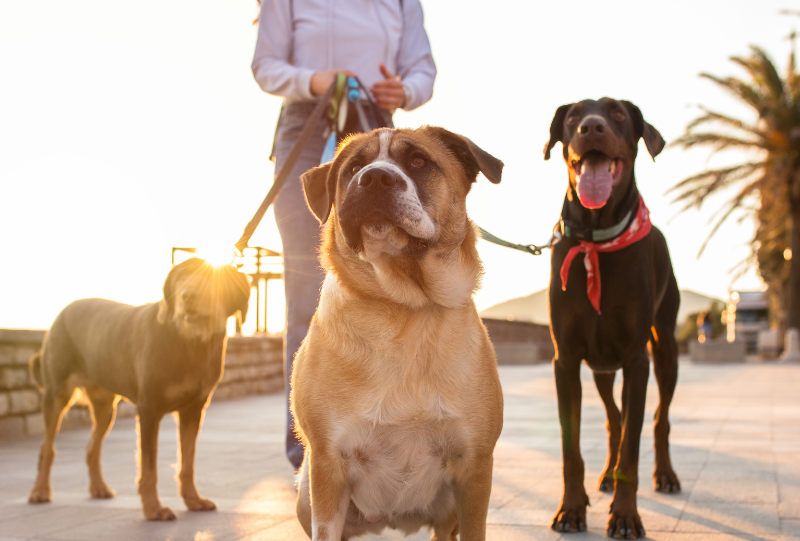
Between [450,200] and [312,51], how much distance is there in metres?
1.90

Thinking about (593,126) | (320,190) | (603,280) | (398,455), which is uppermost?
(593,126)

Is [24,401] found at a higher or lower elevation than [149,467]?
lower

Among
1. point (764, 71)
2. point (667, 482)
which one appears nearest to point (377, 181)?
point (667, 482)

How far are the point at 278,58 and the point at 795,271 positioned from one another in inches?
1053

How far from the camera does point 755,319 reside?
40.6 meters

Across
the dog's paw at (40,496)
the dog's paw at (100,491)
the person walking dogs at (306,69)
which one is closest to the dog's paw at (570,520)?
the person walking dogs at (306,69)

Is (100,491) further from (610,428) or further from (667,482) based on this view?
(667,482)

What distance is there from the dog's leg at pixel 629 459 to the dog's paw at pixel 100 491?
283 cm

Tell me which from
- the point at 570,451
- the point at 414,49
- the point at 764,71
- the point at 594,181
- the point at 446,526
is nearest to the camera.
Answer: the point at 446,526

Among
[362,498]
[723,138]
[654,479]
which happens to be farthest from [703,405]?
[723,138]

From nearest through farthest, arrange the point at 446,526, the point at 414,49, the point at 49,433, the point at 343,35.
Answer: the point at 446,526
the point at 343,35
the point at 414,49
the point at 49,433

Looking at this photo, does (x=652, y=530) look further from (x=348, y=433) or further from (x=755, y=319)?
(x=755, y=319)

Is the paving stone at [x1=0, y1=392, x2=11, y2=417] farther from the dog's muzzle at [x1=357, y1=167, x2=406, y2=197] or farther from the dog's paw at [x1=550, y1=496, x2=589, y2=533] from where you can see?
the dog's muzzle at [x1=357, y1=167, x2=406, y2=197]

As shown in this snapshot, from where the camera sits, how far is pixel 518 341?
25.8m
